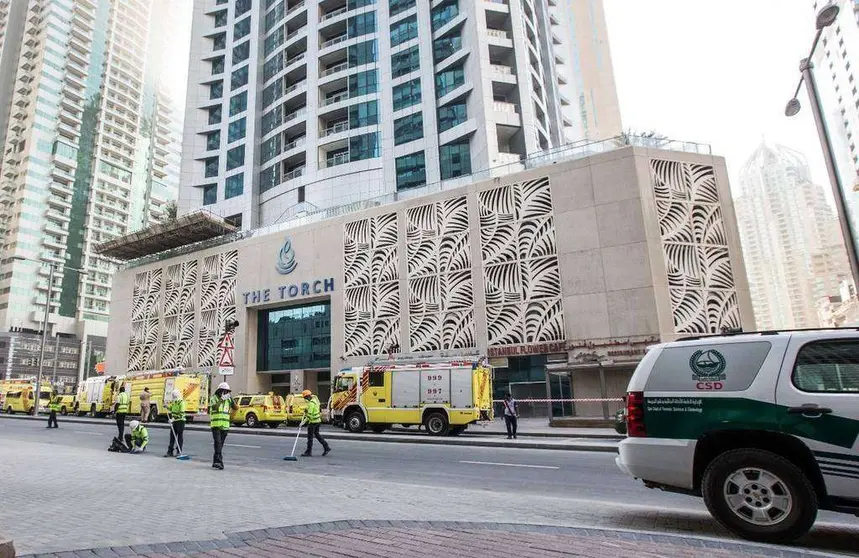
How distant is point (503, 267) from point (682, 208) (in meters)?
10.5

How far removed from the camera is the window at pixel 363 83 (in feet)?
164

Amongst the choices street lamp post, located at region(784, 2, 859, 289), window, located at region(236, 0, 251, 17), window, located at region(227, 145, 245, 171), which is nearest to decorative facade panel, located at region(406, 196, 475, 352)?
street lamp post, located at region(784, 2, 859, 289)

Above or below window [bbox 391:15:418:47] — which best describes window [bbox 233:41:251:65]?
above

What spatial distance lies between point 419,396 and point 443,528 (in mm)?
16224

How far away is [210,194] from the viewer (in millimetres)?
57750

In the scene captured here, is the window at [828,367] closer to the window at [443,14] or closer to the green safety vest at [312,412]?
the green safety vest at [312,412]

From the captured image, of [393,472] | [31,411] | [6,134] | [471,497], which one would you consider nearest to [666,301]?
[393,472]

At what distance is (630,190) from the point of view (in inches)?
1128

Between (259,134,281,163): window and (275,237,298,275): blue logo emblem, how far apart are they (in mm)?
16449

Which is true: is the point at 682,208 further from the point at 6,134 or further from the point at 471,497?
the point at 6,134

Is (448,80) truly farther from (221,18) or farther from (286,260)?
(221,18)

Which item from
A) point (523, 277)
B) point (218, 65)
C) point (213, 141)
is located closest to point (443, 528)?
point (523, 277)

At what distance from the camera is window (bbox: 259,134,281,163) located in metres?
53.6

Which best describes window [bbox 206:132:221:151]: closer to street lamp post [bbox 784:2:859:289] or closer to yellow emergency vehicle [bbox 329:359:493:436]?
yellow emergency vehicle [bbox 329:359:493:436]
